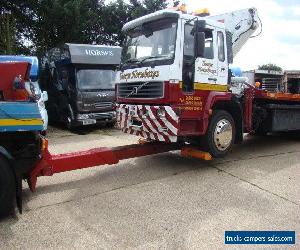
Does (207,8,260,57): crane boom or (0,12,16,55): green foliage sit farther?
(0,12,16,55): green foliage

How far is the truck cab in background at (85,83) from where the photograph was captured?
38.6 ft

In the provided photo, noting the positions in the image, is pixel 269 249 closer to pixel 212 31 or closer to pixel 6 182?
pixel 6 182

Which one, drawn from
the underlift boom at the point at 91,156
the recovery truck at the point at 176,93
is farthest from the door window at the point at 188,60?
the underlift boom at the point at 91,156

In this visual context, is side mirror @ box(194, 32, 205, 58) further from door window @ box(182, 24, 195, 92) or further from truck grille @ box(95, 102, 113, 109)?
truck grille @ box(95, 102, 113, 109)

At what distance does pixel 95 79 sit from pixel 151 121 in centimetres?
632

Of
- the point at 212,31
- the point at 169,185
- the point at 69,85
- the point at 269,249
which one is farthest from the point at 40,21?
the point at 269,249

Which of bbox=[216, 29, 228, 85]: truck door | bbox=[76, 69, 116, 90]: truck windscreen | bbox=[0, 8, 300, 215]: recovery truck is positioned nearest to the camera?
bbox=[0, 8, 300, 215]: recovery truck

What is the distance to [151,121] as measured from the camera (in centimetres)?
636

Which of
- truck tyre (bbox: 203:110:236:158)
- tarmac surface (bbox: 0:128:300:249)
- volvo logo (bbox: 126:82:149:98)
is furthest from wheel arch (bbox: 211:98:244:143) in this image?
volvo logo (bbox: 126:82:149:98)

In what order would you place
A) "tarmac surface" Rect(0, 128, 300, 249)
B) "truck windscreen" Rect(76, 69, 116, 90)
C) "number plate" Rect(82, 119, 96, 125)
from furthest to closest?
"truck windscreen" Rect(76, 69, 116, 90), "number plate" Rect(82, 119, 96, 125), "tarmac surface" Rect(0, 128, 300, 249)

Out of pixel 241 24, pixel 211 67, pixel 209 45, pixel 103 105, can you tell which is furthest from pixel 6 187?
pixel 103 105

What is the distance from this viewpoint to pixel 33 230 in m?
4.22

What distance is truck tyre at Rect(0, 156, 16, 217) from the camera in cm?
429

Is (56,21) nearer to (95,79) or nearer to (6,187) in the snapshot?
(95,79)
